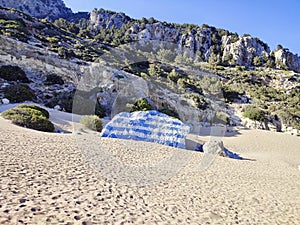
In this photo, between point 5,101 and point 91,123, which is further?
point 5,101

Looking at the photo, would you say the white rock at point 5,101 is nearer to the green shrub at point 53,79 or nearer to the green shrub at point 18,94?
the green shrub at point 18,94

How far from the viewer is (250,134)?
18469 millimetres

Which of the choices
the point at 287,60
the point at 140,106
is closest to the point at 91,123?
the point at 140,106

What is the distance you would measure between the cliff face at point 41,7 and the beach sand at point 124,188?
68872 mm

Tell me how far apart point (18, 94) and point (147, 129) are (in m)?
9.66

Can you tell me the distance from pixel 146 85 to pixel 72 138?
1315 centimetres

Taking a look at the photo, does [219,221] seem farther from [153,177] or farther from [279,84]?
[279,84]

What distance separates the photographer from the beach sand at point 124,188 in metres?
3.85

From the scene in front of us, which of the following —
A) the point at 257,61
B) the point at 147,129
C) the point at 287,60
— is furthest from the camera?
the point at 287,60

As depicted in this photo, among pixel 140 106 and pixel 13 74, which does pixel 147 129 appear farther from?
pixel 13 74

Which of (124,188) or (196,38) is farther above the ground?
(196,38)

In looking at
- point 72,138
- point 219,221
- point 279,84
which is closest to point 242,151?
point 72,138

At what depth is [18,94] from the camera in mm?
16312

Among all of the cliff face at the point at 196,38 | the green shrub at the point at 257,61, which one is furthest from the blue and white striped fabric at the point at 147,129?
the green shrub at the point at 257,61
